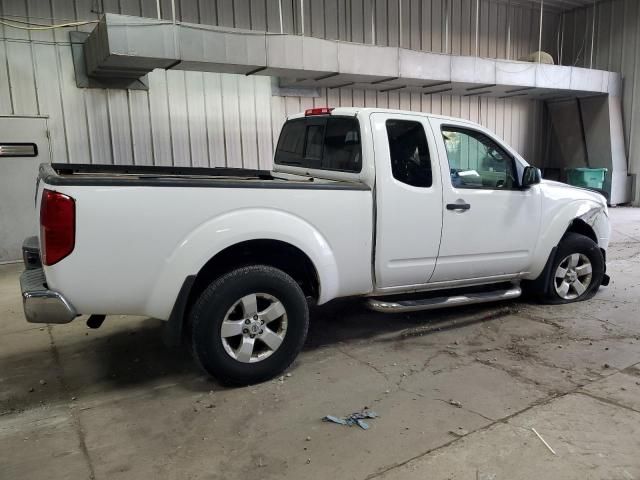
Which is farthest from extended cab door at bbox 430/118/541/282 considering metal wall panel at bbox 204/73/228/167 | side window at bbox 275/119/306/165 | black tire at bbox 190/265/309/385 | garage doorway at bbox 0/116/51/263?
garage doorway at bbox 0/116/51/263

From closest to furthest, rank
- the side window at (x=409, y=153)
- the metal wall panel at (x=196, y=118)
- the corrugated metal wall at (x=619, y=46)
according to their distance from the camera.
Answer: the side window at (x=409, y=153), the metal wall panel at (x=196, y=118), the corrugated metal wall at (x=619, y=46)

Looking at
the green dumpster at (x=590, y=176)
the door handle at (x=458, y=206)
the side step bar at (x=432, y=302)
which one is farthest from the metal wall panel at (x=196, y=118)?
the green dumpster at (x=590, y=176)

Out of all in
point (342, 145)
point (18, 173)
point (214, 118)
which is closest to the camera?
point (342, 145)

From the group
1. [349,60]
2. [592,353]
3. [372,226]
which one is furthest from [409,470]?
[349,60]

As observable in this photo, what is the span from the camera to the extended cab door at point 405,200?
154 inches

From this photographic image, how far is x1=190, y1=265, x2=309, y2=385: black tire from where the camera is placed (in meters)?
3.29

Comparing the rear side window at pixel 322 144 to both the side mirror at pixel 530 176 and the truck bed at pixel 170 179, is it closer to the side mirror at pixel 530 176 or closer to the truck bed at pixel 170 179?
the truck bed at pixel 170 179

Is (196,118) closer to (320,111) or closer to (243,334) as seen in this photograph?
(320,111)

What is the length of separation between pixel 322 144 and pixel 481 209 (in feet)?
4.89

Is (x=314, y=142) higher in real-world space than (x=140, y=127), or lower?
lower

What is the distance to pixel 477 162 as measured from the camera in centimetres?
439

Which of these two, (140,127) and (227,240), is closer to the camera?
(227,240)

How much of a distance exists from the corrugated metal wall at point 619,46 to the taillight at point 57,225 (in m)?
14.4

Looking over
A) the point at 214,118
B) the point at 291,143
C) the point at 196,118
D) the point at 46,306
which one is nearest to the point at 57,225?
the point at 46,306
